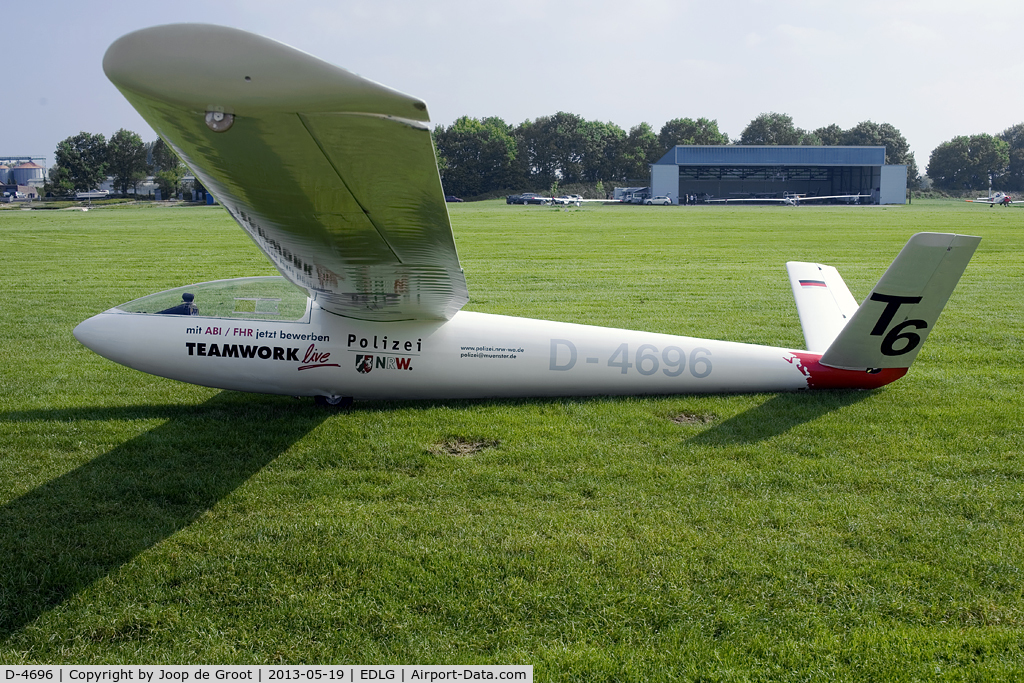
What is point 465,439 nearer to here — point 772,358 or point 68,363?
point 772,358

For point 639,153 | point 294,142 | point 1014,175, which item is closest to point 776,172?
point 639,153

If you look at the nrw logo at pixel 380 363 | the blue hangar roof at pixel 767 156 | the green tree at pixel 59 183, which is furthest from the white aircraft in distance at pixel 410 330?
the green tree at pixel 59 183

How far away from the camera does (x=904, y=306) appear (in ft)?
22.5

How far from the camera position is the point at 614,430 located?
6.84 m

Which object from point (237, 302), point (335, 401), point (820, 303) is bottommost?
point (335, 401)

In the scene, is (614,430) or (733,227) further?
(733,227)

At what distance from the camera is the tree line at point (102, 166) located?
11650 cm

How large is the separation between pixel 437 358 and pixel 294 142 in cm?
444

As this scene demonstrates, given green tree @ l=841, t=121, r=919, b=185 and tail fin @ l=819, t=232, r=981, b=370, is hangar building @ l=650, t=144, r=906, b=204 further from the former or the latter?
tail fin @ l=819, t=232, r=981, b=370

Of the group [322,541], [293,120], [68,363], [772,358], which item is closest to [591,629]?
[322,541]

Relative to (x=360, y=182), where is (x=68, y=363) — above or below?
below

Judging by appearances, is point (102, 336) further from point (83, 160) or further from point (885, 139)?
point (885, 139)

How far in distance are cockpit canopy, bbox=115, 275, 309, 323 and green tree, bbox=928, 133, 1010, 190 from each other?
16690 cm

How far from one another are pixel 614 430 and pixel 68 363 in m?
7.42
